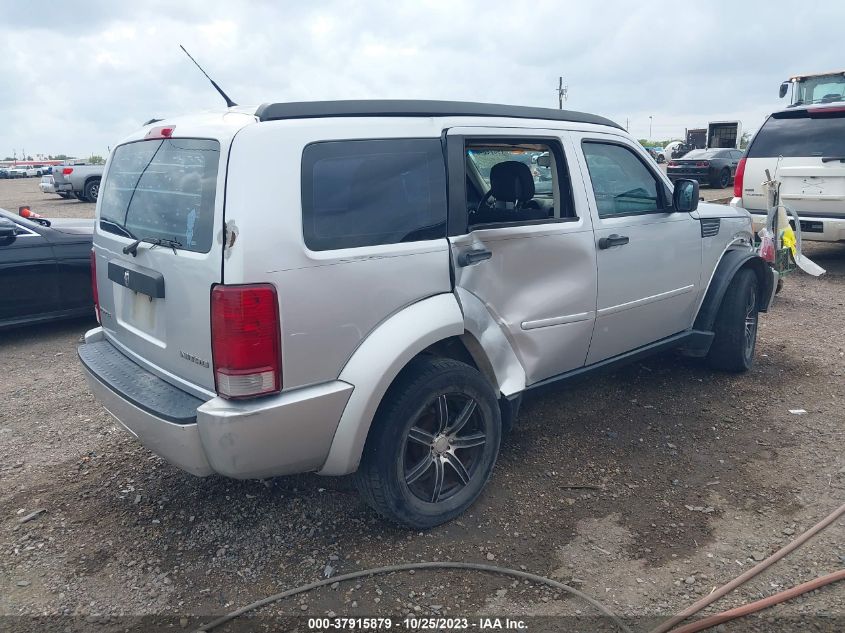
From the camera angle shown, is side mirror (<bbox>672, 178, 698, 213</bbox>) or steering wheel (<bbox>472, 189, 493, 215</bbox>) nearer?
steering wheel (<bbox>472, 189, 493, 215</bbox>)

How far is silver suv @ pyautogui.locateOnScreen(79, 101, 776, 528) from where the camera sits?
2617mm

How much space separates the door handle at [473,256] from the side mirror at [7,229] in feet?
16.1

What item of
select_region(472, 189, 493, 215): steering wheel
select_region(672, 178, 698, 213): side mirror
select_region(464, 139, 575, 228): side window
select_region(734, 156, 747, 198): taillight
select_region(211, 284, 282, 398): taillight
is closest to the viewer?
select_region(211, 284, 282, 398): taillight

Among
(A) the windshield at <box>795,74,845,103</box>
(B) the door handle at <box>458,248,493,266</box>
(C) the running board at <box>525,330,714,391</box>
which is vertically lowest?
(C) the running board at <box>525,330,714,391</box>

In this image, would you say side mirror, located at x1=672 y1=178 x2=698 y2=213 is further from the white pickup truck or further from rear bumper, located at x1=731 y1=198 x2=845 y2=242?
the white pickup truck

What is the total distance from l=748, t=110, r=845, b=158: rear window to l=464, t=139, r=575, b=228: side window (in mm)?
5824

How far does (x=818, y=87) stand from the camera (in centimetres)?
1404

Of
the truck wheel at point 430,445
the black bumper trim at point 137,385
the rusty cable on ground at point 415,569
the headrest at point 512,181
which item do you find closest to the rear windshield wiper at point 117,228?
the black bumper trim at point 137,385

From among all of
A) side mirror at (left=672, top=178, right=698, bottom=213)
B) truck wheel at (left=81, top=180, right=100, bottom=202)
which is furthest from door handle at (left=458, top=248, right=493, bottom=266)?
truck wheel at (left=81, top=180, right=100, bottom=202)

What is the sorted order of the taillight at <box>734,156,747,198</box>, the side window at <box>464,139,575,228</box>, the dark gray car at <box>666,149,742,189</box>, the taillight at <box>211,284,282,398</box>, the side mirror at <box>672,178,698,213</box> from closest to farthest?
the taillight at <box>211,284,282,398</box>, the side window at <box>464,139,575,228</box>, the side mirror at <box>672,178,698,213</box>, the taillight at <box>734,156,747,198</box>, the dark gray car at <box>666,149,742,189</box>

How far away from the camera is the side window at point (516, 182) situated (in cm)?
371

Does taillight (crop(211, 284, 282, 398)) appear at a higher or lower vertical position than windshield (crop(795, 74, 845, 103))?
lower

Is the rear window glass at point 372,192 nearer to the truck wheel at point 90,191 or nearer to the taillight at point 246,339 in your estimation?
the taillight at point 246,339

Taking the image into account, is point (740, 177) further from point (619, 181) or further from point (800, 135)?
point (619, 181)
